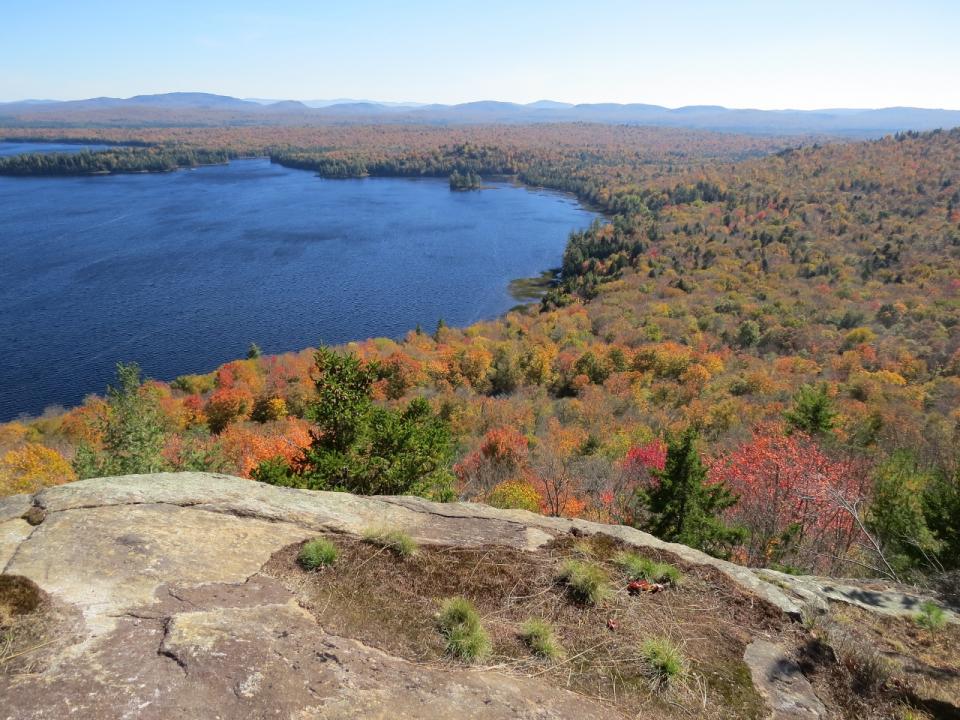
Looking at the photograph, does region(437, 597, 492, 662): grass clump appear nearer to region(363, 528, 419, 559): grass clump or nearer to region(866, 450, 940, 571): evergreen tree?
region(363, 528, 419, 559): grass clump

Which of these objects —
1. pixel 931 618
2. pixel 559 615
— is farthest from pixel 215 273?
pixel 931 618

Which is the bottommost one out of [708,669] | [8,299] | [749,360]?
[749,360]

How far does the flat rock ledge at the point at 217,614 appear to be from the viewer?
19.7 ft

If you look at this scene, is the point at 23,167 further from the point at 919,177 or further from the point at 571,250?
the point at 919,177

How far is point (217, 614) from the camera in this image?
23.7 ft

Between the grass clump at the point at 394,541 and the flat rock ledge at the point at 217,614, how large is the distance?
21.8 inches

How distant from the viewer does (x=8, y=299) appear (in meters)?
79.2

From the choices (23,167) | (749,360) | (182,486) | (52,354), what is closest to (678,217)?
(749,360)

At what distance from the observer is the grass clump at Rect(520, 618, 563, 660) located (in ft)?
24.6

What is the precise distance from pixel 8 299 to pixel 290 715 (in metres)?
96.7

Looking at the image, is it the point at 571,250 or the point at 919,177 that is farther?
the point at 919,177

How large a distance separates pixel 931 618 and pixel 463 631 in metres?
7.46

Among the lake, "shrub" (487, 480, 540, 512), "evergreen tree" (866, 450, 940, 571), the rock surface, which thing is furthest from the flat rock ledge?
the lake

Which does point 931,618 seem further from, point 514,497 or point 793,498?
point 514,497
